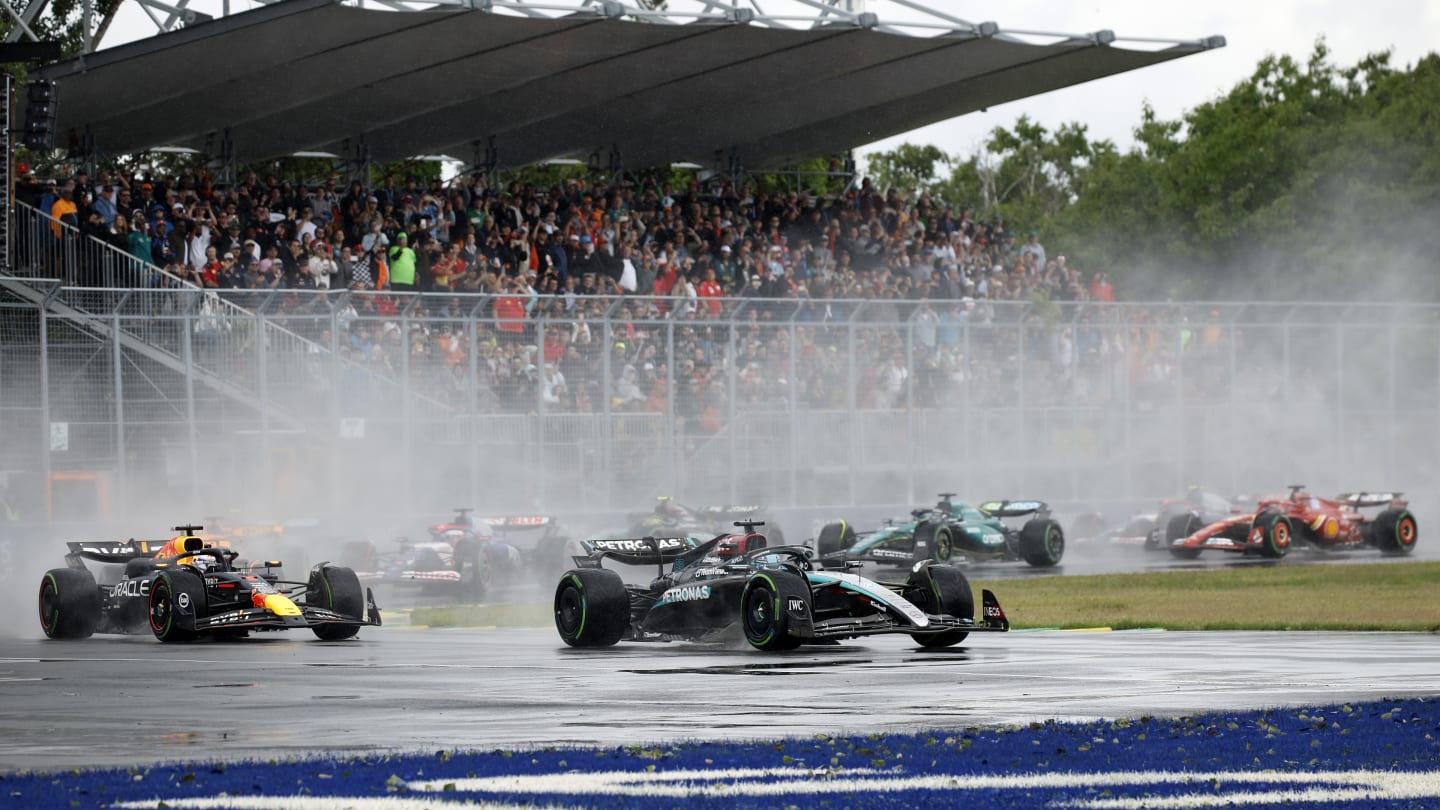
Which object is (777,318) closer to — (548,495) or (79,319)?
(548,495)

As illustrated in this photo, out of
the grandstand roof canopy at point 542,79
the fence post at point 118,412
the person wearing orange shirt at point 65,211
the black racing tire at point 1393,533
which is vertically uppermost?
the grandstand roof canopy at point 542,79

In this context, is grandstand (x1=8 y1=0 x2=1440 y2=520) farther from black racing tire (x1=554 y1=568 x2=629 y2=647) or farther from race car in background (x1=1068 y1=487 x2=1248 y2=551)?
black racing tire (x1=554 y1=568 x2=629 y2=647)

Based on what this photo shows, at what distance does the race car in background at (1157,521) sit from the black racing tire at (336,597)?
18.1 metres

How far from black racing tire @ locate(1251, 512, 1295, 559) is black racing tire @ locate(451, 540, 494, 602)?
12.9 meters

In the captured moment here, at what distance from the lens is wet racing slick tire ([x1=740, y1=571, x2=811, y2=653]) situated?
16.1m

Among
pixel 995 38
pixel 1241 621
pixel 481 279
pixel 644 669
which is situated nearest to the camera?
pixel 644 669

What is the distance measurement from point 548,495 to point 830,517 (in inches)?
199

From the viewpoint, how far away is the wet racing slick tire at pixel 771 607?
1608 centimetres

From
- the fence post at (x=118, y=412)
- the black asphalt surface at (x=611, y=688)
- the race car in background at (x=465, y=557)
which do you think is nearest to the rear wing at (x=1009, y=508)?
the race car in background at (x=465, y=557)

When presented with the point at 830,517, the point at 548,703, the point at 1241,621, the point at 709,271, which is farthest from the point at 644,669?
the point at 709,271

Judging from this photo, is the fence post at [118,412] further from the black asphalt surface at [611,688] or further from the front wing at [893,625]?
the front wing at [893,625]

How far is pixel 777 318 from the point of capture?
3366 centimetres

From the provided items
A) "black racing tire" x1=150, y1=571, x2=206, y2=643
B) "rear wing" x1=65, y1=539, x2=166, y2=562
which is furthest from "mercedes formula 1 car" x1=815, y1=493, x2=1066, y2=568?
"black racing tire" x1=150, y1=571, x2=206, y2=643

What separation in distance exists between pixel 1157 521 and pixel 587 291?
1050 cm
